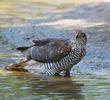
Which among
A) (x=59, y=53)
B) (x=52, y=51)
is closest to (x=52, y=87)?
(x=59, y=53)

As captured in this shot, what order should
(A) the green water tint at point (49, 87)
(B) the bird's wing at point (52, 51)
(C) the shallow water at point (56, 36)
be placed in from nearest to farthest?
(A) the green water tint at point (49, 87) < (C) the shallow water at point (56, 36) < (B) the bird's wing at point (52, 51)

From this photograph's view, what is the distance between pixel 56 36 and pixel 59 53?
3841mm

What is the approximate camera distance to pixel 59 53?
8633 mm

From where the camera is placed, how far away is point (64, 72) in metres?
9.18

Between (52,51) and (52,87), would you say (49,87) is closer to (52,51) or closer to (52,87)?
(52,87)

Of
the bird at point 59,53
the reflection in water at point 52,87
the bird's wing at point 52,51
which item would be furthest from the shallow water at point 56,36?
the bird's wing at point 52,51

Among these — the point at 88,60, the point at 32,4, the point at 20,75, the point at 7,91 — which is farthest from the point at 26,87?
the point at 32,4

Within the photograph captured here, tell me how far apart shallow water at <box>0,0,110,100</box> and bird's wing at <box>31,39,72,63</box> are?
0.39 metres

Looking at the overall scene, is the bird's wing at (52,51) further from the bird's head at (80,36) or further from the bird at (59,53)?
the bird's head at (80,36)

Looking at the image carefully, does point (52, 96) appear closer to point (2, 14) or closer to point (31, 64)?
point (31, 64)

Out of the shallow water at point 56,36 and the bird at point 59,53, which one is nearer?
the shallow water at point 56,36

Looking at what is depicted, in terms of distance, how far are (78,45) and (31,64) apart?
1426 millimetres

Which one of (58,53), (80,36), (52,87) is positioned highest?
(80,36)

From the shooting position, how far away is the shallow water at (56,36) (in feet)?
24.3
